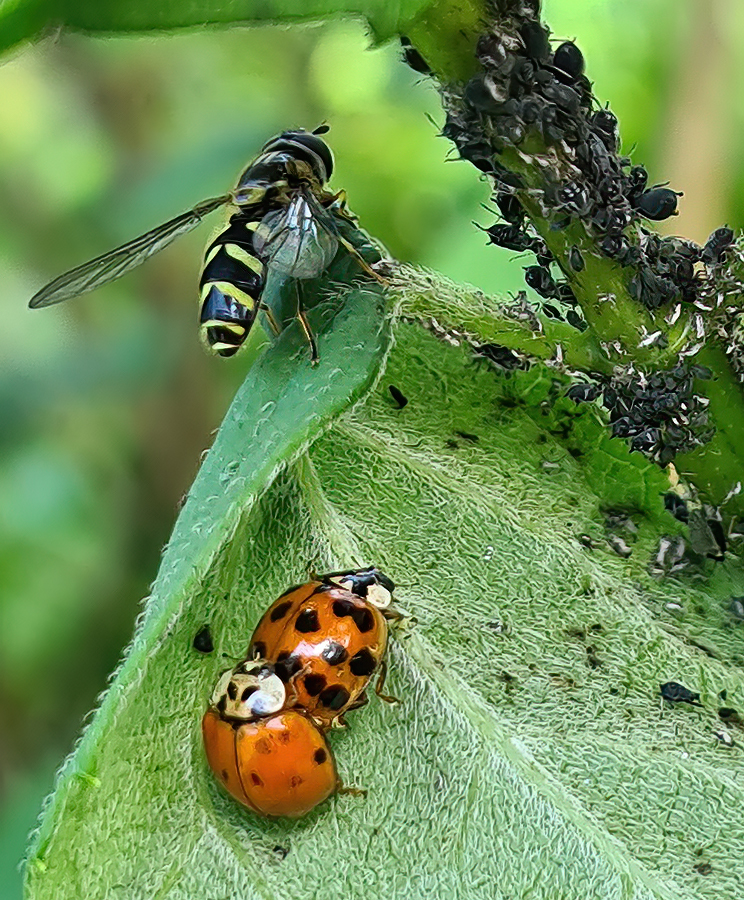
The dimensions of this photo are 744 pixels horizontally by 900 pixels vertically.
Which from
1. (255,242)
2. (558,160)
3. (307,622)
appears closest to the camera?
(558,160)

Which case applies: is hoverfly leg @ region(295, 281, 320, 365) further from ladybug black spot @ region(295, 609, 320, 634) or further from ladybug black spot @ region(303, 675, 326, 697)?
ladybug black spot @ region(303, 675, 326, 697)

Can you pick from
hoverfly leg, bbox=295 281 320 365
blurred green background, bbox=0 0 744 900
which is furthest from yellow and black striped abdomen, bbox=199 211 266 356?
blurred green background, bbox=0 0 744 900

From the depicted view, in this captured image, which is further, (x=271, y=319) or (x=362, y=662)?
(x=271, y=319)

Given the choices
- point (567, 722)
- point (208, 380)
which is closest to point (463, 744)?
point (567, 722)

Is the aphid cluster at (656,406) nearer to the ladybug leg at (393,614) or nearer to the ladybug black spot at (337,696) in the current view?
the ladybug leg at (393,614)

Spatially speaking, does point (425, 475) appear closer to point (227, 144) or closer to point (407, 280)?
point (407, 280)

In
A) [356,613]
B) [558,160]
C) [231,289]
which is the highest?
[558,160]

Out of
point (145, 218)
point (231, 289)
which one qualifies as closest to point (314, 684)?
point (231, 289)

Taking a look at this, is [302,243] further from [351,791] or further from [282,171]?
[351,791]
